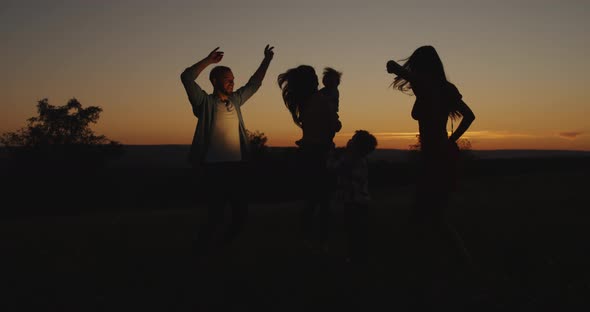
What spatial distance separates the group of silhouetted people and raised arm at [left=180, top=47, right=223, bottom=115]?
11 millimetres

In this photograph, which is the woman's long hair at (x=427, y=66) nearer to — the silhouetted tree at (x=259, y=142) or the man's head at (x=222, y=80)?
the man's head at (x=222, y=80)

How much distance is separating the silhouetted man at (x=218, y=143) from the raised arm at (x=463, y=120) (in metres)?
2.34

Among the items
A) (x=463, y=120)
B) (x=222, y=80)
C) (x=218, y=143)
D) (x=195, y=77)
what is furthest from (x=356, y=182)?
(x=195, y=77)

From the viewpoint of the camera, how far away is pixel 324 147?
7125 mm

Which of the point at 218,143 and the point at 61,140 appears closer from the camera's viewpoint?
the point at 218,143

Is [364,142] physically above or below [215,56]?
below

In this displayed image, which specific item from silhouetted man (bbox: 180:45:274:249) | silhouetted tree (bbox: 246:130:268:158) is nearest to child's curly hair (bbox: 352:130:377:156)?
silhouetted man (bbox: 180:45:274:249)

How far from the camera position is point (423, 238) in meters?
6.17

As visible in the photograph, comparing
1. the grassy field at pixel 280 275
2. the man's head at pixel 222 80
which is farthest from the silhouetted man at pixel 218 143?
the grassy field at pixel 280 275

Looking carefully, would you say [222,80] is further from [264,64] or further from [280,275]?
[280,275]

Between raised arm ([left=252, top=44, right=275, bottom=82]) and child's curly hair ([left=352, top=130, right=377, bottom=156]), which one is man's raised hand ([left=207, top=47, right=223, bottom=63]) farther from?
child's curly hair ([left=352, top=130, right=377, bottom=156])

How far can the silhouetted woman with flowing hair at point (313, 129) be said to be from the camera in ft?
23.1

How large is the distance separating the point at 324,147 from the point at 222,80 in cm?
162

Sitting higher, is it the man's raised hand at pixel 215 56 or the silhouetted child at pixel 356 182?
the man's raised hand at pixel 215 56
